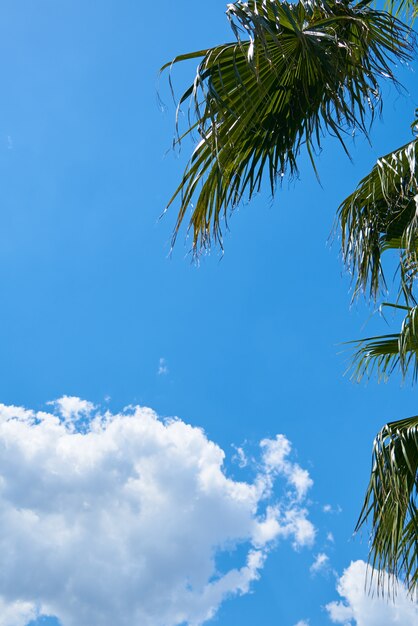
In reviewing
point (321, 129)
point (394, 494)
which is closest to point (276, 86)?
point (321, 129)

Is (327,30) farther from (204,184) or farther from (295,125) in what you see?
(204,184)

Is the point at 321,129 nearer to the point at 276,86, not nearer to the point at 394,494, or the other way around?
the point at 276,86

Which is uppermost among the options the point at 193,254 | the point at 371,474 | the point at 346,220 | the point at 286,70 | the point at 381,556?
the point at 346,220

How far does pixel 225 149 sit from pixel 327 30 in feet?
2.32

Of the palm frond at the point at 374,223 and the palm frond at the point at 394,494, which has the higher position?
the palm frond at the point at 374,223

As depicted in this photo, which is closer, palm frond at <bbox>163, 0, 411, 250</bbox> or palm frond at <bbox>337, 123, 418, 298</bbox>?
palm frond at <bbox>163, 0, 411, 250</bbox>

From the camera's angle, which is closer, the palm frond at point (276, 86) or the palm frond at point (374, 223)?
the palm frond at point (276, 86)

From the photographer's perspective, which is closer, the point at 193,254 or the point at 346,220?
the point at 193,254

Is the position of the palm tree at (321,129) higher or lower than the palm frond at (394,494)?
higher

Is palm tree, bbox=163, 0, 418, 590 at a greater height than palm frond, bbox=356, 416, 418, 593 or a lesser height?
greater

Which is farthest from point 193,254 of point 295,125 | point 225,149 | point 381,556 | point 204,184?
point 381,556

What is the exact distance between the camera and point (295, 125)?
325cm

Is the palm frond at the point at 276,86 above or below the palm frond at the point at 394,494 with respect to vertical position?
above

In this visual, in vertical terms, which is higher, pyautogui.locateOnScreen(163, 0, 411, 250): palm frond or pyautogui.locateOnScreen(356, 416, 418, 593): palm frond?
pyautogui.locateOnScreen(163, 0, 411, 250): palm frond
